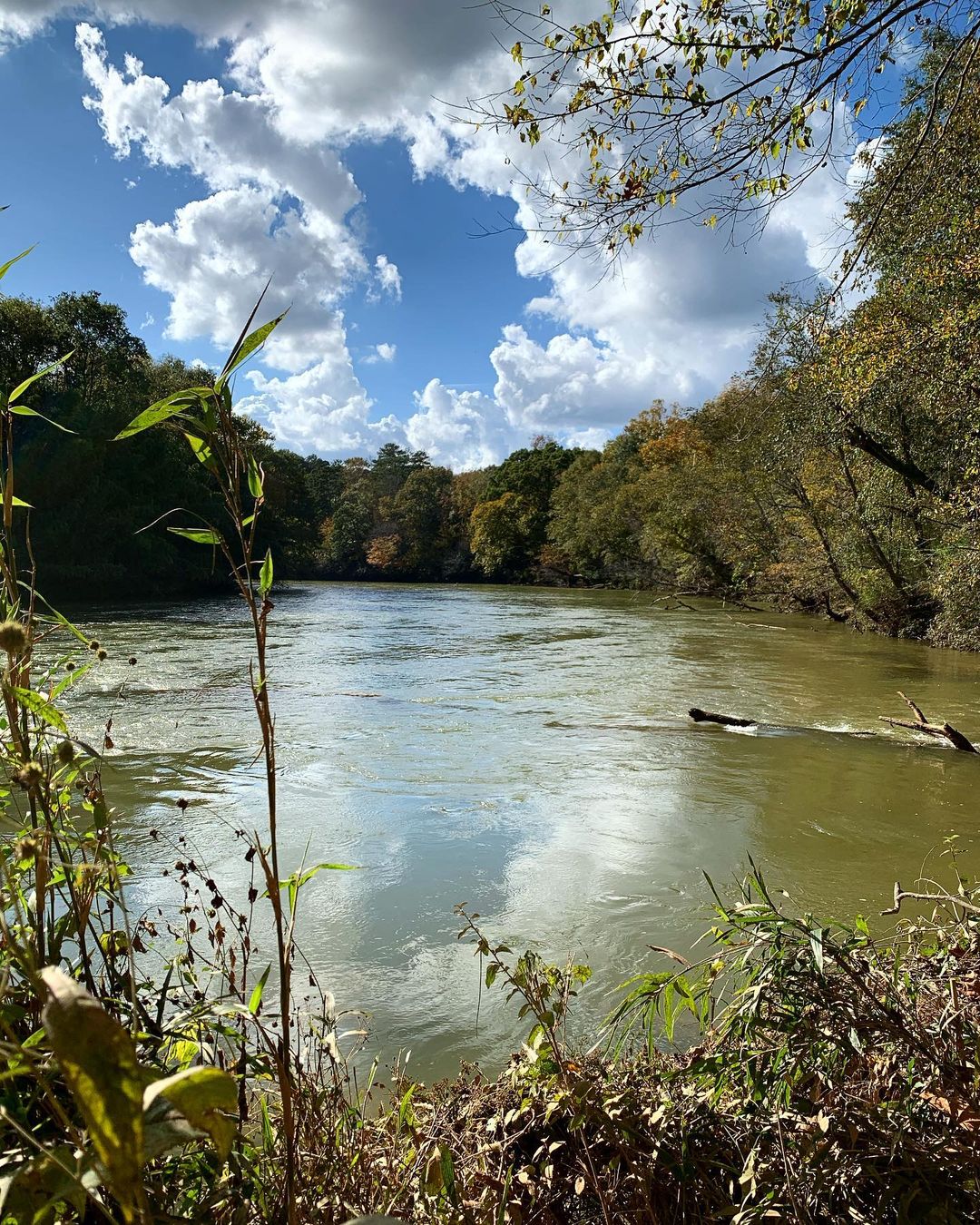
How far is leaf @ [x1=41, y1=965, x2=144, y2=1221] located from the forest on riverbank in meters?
1.17

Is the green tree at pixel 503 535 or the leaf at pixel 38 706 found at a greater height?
the green tree at pixel 503 535

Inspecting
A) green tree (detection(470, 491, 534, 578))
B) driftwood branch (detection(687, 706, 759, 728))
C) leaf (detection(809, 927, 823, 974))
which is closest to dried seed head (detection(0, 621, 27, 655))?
leaf (detection(809, 927, 823, 974))

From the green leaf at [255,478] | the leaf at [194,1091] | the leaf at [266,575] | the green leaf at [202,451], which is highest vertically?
the green leaf at [202,451]

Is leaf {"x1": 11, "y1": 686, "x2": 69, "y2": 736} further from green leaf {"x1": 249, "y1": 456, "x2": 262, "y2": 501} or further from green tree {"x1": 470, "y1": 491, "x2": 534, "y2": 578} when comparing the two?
green tree {"x1": 470, "y1": 491, "x2": 534, "y2": 578}

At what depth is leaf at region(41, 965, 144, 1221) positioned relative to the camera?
1.43 ft

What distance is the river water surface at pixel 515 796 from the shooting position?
448 centimetres

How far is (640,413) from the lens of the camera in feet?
210

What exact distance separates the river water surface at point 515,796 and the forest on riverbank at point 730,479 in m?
2.60

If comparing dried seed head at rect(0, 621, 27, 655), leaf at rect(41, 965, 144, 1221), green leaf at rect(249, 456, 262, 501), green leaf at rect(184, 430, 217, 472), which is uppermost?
green leaf at rect(184, 430, 217, 472)

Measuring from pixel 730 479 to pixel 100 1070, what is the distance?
3309 centimetres

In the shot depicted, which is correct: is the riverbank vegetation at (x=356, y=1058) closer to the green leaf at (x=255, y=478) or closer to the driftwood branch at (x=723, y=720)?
the green leaf at (x=255, y=478)

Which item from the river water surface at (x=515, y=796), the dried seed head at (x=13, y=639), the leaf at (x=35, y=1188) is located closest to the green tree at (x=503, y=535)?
the river water surface at (x=515, y=796)

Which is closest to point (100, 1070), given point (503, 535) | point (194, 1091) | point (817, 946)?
point (194, 1091)

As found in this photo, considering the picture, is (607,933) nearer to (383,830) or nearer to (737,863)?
(737,863)
